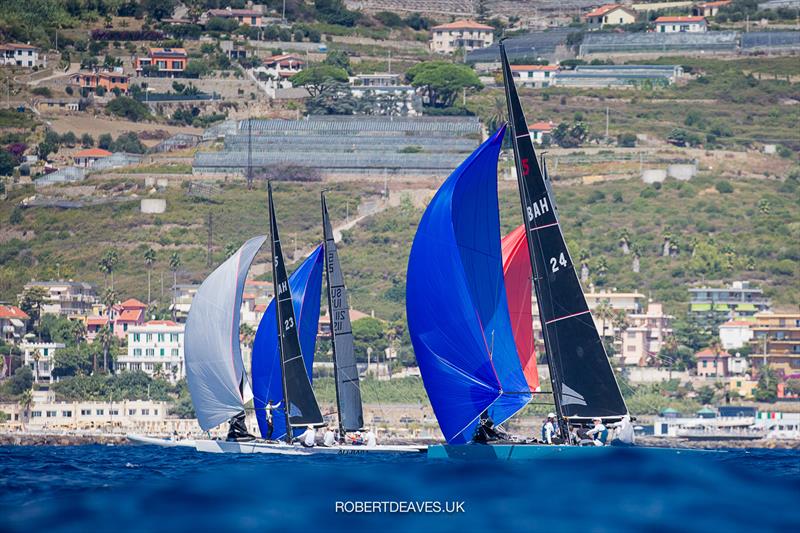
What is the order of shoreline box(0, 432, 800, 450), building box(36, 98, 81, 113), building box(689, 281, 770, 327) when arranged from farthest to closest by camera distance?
building box(36, 98, 81, 113), building box(689, 281, 770, 327), shoreline box(0, 432, 800, 450)

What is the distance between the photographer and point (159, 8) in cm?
18775

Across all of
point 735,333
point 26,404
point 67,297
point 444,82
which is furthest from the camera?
point 444,82

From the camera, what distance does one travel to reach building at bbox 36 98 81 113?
6344 inches

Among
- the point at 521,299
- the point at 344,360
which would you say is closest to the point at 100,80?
the point at 344,360

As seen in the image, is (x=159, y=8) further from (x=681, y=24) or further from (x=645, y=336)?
(x=645, y=336)

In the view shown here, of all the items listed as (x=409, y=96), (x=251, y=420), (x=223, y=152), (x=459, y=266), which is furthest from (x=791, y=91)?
(x=459, y=266)

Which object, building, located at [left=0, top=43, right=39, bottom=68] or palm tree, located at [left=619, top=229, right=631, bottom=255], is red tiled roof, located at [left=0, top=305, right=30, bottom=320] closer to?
palm tree, located at [left=619, top=229, right=631, bottom=255]

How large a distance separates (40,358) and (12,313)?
23.0 ft

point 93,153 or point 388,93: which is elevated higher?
point 388,93

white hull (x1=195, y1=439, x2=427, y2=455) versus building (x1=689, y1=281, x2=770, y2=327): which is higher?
white hull (x1=195, y1=439, x2=427, y2=455)

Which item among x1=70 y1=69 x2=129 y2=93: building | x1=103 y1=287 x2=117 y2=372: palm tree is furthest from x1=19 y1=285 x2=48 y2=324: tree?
x1=70 y1=69 x2=129 y2=93: building

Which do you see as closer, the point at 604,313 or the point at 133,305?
the point at 604,313

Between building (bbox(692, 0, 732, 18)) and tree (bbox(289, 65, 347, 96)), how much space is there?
154 ft

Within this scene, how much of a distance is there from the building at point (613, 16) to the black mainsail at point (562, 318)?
162 m
